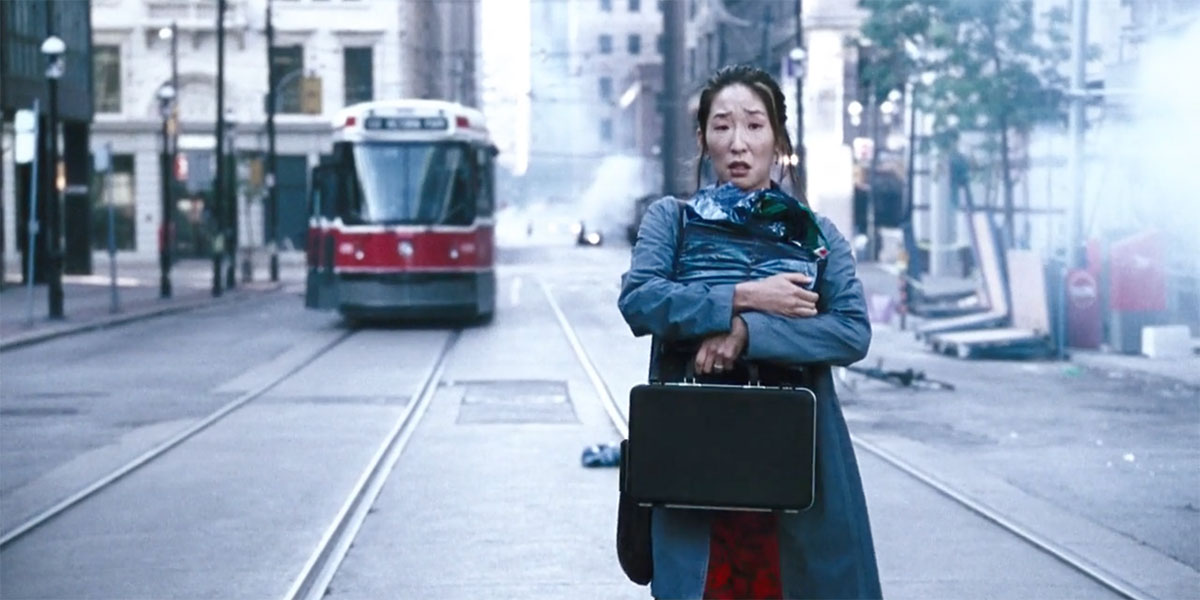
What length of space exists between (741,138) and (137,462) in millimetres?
9600

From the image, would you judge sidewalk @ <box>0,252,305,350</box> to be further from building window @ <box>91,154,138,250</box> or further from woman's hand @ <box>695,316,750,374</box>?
woman's hand @ <box>695,316,750,374</box>

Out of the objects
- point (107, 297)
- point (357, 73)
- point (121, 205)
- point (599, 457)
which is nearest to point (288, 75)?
point (357, 73)

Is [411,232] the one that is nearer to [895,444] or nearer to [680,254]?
[895,444]

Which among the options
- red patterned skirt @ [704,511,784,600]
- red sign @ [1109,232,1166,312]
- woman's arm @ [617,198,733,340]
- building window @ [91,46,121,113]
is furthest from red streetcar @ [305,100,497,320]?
building window @ [91,46,121,113]

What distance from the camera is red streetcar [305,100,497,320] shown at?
2862cm

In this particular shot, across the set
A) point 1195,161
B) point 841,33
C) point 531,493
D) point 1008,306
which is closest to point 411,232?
point 1008,306

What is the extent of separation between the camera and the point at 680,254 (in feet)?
14.4

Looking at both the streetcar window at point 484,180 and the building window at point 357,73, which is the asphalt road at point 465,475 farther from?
the building window at point 357,73

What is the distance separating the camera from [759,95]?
4449 mm

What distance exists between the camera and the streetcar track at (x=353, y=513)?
347 inches

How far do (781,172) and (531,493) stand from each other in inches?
285

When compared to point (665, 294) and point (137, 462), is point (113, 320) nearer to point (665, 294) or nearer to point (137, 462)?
point (137, 462)

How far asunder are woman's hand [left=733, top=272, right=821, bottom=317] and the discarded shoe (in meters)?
8.75

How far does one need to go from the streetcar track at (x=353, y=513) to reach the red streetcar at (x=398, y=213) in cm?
1065
